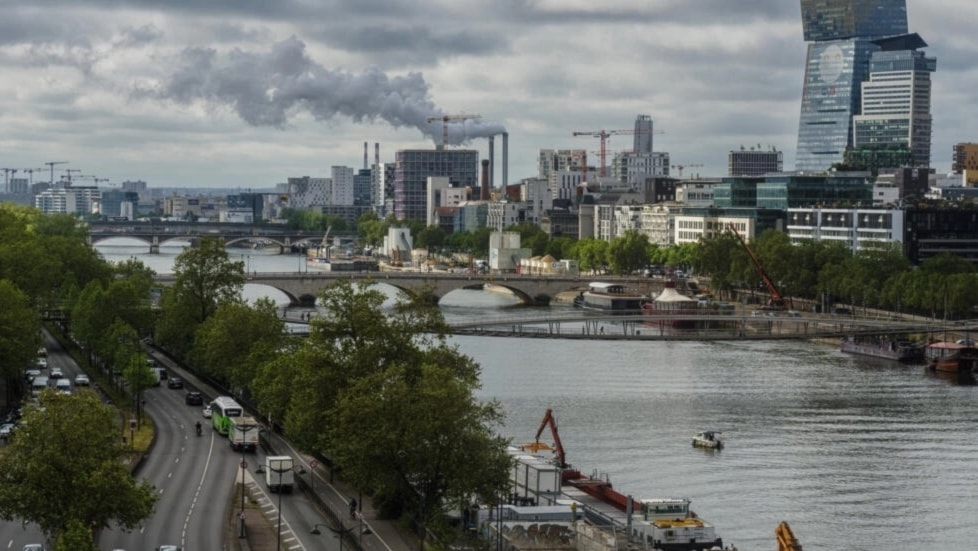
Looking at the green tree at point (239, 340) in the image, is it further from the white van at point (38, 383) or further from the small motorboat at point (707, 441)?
the small motorboat at point (707, 441)

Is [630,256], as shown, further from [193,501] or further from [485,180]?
[193,501]

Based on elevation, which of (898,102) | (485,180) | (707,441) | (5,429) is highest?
(898,102)

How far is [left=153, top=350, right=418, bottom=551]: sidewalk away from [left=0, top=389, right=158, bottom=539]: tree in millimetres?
2287

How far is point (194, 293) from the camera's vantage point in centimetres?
5603

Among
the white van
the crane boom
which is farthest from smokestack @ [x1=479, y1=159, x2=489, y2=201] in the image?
the white van

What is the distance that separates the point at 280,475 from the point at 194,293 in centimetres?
2329

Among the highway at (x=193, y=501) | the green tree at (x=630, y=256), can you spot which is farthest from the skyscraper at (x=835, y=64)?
the highway at (x=193, y=501)

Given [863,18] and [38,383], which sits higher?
[863,18]

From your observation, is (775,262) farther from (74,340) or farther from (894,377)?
(74,340)

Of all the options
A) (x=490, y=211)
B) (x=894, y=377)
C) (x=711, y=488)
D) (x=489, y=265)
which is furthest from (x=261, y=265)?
(x=711, y=488)

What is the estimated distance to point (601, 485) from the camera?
3597 cm

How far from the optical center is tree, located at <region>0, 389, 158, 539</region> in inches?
1048

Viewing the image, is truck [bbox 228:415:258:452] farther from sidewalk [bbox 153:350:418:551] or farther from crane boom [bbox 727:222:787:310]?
crane boom [bbox 727:222:787:310]

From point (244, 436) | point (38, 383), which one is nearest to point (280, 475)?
point (244, 436)
